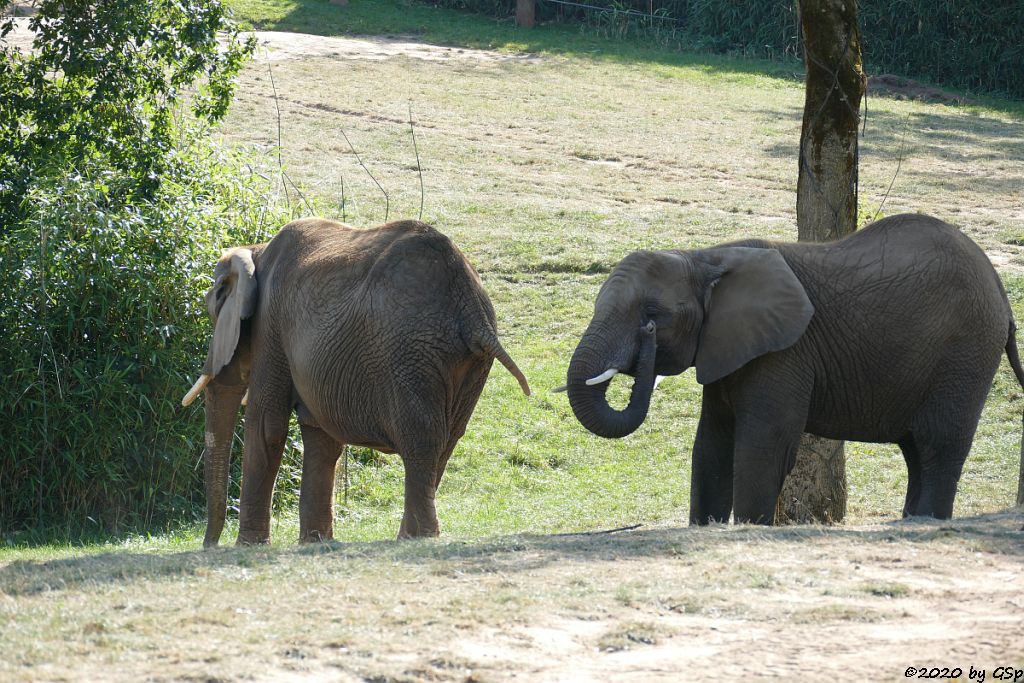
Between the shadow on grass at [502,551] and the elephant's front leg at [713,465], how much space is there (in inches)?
50.2

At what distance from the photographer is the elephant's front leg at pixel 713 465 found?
8773 mm

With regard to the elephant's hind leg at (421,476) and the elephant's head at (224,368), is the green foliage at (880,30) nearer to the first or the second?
the elephant's head at (224,368)

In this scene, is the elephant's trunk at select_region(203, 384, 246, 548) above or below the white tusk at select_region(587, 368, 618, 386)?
below

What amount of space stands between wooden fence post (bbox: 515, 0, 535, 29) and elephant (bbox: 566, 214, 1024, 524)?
28959 mm

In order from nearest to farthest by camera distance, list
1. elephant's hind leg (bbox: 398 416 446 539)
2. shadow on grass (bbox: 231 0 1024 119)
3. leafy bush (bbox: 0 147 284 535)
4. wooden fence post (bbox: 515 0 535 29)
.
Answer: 1. elephant's hind leg (bbox: 398 416 446 539)
2. leafy bush (bbox: 0 147 284 535)
3. shadow on grass (bbox: 231 0 1024 119)
4. wooden fence post (bbox: 515 0 535 29)

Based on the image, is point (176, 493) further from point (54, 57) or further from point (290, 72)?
point (290, 72)

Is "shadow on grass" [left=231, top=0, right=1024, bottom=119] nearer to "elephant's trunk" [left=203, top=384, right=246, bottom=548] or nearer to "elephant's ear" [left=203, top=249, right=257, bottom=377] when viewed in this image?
"elephant's ear" [left=203, top=249, right=257, bottom=377]

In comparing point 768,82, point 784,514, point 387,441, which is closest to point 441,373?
point 387,441

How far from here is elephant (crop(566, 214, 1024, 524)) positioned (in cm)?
817

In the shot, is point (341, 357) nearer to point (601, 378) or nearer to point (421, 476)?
point (421, 476)

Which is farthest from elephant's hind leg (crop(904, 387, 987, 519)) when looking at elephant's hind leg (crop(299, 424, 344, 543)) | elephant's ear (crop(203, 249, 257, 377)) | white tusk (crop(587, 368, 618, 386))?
elephant's ear (crop(203, 249, 257, 377))

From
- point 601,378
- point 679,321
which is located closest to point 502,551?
point 601,378

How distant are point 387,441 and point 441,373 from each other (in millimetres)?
583

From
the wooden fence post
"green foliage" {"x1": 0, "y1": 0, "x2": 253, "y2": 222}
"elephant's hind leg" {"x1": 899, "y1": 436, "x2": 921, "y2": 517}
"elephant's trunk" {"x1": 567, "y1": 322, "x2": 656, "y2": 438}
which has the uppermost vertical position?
the wooden fence post
